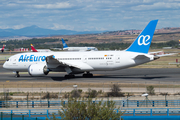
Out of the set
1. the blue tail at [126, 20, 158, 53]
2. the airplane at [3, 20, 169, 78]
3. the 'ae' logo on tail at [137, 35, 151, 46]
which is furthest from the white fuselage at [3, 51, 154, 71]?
the 'ae' logo on tail at [137, 35, 151, 46]

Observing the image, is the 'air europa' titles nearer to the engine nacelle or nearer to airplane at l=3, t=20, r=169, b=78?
airplane at l=3, t=20, r=169, b=78

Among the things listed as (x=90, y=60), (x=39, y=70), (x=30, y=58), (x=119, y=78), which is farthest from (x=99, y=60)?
(x=30, y=58)

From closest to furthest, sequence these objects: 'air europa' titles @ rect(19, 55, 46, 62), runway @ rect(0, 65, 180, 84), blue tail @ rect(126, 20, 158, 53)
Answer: runway @ rect(0, 65, 180, 84)
blue tail @ rect(126, 20, 158, 53)
'air europa' titles @ rect(19, 55, 46, 62)

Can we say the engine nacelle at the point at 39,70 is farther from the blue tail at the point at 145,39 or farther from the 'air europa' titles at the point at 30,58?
the blue tail at the point at 145,39

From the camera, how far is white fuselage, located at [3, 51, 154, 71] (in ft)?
150

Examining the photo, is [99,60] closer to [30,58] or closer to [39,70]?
[39,70]

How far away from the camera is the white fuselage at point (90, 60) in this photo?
45.7 meters

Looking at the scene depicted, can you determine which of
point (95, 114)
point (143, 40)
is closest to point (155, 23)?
point (143, 40)

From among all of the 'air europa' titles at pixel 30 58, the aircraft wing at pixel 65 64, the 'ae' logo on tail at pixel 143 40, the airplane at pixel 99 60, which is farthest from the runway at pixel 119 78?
the 'ae' logo on tail at pixel 143 40

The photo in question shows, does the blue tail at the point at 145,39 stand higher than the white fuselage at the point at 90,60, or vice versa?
the blue tail at the point at 145,39

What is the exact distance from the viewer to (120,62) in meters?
45.9

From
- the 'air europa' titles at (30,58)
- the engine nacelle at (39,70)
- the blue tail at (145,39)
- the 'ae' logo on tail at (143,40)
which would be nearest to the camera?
the engine nacelle at (39,70)

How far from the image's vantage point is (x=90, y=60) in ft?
155

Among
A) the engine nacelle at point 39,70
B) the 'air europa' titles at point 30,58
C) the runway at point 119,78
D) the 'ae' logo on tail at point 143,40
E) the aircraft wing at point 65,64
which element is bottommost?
the runway at point 119,78
